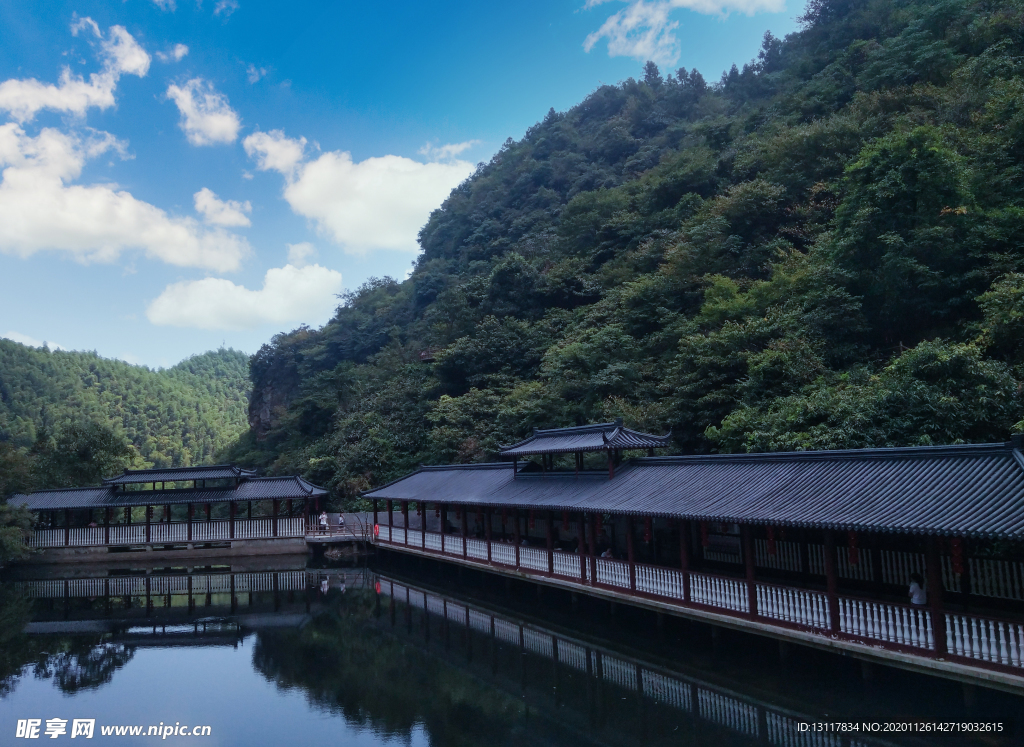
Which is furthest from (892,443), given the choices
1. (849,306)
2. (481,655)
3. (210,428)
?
(210,428)

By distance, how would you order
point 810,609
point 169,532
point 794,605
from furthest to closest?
1. point 169,532
2. point 794,605
3. point 810,609

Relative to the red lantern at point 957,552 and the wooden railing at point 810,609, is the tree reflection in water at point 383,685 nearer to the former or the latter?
the wooden railing at point 810,609

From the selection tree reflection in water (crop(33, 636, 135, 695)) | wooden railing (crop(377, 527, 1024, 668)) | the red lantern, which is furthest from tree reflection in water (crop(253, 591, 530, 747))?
the red lantern

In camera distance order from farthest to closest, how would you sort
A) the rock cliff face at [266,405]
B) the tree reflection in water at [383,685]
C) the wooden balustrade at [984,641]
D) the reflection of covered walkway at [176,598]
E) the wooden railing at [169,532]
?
1. the rock cliff face at [266,405]
2. the wooden railing at [169,532]
3. the reflection of covered walkway at [176,598]
4. the tree reflection in water at [383,685]
5. the wooden balustrade at [984,641]

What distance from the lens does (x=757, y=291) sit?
24.8 m

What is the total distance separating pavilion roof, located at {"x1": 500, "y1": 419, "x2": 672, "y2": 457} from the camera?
16.7 m

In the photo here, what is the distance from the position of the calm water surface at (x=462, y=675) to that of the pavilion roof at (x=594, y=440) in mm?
4245

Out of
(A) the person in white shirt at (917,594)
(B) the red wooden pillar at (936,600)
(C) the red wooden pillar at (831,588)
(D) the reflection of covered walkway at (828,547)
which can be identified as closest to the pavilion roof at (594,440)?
(D) the reflection of covered walkway at (828,547)

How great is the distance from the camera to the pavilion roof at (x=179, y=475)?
94.1ft

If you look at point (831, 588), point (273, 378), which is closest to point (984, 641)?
point (831, 588)

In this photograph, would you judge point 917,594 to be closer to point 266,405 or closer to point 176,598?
point 176,598

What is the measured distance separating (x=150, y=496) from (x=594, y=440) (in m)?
20.9

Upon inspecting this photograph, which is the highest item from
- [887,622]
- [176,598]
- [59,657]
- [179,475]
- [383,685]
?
[179,475]

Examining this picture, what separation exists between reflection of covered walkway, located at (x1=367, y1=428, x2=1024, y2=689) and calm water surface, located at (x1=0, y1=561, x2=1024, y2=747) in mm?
963
